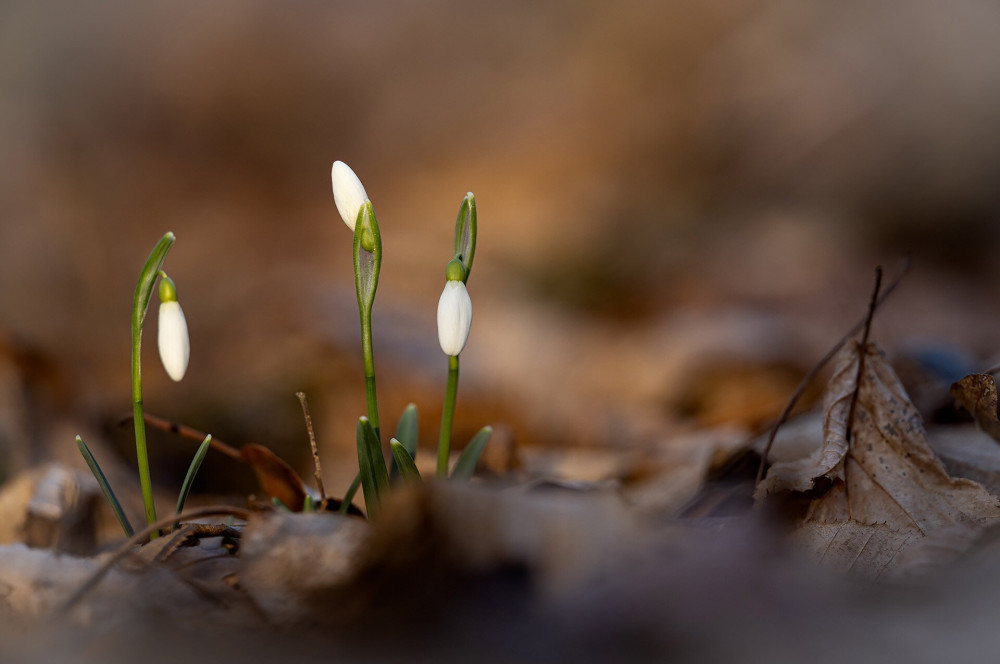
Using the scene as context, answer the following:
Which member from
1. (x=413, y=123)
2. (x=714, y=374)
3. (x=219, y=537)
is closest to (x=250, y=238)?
(x=413, y=123)

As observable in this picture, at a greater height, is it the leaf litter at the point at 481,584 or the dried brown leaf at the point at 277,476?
the leaf litter at the point at 481,584

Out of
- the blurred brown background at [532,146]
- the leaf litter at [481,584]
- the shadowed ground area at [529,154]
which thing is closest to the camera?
the leaf litter at [481,584]

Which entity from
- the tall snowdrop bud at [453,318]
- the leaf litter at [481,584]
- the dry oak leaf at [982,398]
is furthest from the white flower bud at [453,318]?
the dry oak leaf at [982,398]

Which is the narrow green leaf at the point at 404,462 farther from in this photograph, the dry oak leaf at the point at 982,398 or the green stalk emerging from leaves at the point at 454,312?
the dry oak leaf at the point at 982,398

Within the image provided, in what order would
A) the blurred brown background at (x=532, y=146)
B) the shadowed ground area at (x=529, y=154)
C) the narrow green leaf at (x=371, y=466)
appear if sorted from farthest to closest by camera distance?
the blurred brown background at (x=532, y=146)
the shadowed ground area at (x=529, y=154)
the narrow green leaf at (x=371, y=466)

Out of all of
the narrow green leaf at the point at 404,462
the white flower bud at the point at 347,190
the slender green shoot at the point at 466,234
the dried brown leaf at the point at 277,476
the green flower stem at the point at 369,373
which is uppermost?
the white flower bud at the point at 347,190

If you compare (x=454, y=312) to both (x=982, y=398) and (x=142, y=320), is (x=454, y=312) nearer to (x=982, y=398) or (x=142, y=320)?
(x=142, y=320)

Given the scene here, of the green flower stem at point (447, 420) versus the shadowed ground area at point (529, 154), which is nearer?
the green flower stem at point (447, 420)

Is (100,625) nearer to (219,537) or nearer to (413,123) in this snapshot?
(219,537)
